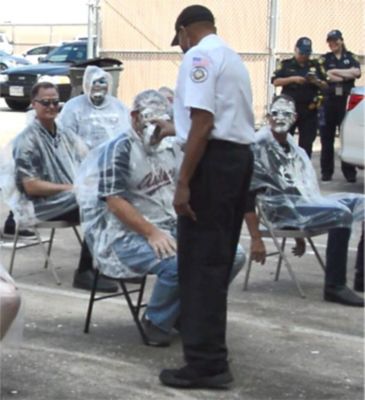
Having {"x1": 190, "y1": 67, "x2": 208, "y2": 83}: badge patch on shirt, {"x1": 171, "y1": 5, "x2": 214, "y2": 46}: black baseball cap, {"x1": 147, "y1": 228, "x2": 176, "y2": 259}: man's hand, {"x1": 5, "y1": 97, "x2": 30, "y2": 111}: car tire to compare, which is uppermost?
{"x1": 171, "y1": 5, "x2": 214, "y2": 46}: black baseball cap

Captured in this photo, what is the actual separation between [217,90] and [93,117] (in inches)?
153

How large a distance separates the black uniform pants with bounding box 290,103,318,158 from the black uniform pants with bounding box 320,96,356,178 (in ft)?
1.03

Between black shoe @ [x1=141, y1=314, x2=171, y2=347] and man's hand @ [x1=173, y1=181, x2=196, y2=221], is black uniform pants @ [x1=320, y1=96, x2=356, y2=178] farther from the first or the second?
man's hand @ [x1=173, y1=181, x2=196, y2=221]

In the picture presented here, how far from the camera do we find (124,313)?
6.53 m

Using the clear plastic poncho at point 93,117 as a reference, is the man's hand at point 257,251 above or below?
below

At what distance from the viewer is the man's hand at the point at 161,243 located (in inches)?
222

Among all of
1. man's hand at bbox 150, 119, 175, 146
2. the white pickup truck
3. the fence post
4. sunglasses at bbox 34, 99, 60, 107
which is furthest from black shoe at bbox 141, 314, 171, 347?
the fence post

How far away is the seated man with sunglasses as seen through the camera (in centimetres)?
723

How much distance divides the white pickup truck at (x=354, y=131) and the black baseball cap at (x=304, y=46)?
0.72 m

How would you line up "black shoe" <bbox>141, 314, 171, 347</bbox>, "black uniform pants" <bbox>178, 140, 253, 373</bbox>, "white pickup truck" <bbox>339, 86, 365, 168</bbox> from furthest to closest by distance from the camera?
"white pickup truck" <bbox>339, 86, 365, 168</bbox> → "black shoe" <bbox>141, 314, 171, 347</bbox> → "black uniform pants" <bbox>178, 140, 253, 373</bbox>

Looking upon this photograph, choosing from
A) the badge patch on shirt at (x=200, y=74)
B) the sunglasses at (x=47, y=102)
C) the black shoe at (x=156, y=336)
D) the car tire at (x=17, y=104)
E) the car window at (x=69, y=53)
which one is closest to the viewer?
the badge patch on shirt at (x=200, y=74)

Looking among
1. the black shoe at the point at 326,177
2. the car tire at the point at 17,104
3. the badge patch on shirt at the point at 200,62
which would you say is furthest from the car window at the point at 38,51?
the badge patch on shirt at the point at 200,62


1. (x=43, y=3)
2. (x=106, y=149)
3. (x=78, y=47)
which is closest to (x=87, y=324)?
(x=106, y=149)

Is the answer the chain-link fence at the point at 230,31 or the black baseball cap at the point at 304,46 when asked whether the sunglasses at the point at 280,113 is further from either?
the chain-link fence at the point at 230,31
